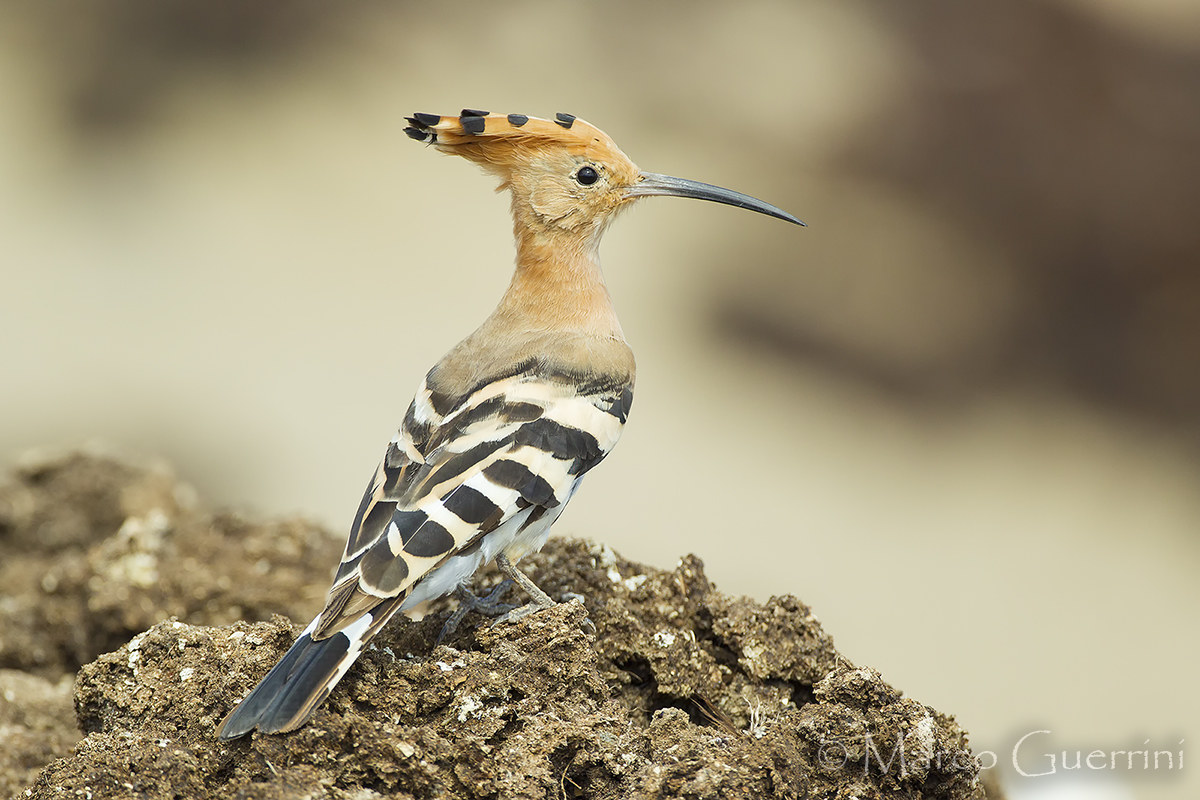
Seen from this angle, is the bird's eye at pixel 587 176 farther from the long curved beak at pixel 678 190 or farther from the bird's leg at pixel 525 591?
the bird's leg at pixel 525 591

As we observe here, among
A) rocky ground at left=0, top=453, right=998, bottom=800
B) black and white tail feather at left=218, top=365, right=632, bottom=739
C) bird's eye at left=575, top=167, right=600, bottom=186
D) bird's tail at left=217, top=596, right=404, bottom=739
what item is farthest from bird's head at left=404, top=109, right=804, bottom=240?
bird's tail at left=217, top=596, right=404, bottom=739

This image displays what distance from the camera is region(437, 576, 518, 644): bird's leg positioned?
3.08m

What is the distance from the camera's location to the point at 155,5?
34.3 ft

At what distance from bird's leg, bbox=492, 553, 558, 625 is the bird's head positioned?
115 centimetres

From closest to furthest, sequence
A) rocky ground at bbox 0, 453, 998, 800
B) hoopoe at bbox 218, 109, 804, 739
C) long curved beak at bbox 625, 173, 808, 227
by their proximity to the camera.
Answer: rocky ground at bbox 0, 453, 998, 800, hoopoe at bbox 218, 109, 804, 739, long curved beak at bbox 625, 173, 808, 227

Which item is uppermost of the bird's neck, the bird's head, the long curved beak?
the long curved beak

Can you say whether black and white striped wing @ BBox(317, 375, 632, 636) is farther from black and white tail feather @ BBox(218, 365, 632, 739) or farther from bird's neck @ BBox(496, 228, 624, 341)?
bird's neck @ BBox(496, 228, 624, 341)

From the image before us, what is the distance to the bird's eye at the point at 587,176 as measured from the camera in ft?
12.4

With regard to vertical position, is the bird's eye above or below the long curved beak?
below

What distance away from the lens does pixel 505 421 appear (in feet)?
10.6

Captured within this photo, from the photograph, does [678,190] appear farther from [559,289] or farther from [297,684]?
[297,684]

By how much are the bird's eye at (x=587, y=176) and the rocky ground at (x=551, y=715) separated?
45.1 inches

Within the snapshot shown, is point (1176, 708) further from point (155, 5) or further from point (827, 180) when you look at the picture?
point (155, 5)

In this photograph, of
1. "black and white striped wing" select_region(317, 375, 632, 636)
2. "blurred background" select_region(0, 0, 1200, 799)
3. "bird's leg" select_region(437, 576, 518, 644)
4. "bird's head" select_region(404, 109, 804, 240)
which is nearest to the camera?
"black and white striped wing" select_region(317, 375, 632, 636)
